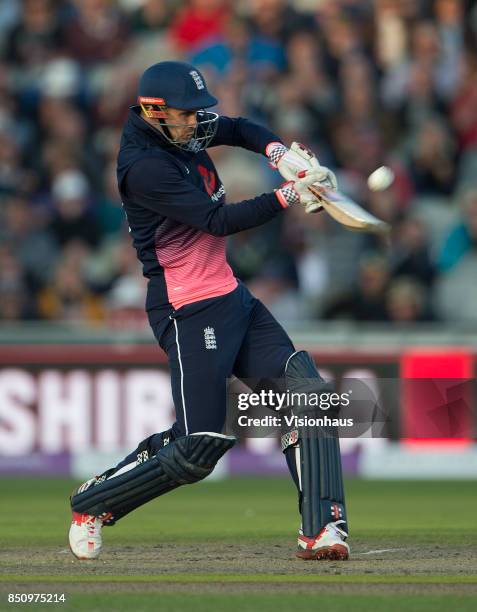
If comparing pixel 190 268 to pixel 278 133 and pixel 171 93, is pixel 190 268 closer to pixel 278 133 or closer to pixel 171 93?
pixel 171 93

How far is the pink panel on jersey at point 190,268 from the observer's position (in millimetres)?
6852

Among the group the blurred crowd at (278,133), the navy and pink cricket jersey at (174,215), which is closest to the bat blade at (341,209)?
the navy and pink cricket jersey at (174,215)

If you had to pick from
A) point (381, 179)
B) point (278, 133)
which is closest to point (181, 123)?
point (381, 179)

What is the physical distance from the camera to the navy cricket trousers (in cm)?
670

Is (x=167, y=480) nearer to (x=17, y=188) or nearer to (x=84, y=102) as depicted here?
(x=17, y=188)

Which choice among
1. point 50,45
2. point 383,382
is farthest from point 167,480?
point 50,45

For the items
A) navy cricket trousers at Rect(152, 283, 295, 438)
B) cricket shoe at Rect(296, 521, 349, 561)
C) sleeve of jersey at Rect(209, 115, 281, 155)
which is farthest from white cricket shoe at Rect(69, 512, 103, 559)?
sleeve of jersey at Rect(209, 115, 281, 155)

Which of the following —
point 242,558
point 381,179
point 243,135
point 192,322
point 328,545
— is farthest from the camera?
point 243,135

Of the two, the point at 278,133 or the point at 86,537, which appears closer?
the point at 86,537

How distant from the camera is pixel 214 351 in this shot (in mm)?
6766

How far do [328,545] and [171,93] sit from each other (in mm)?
2174

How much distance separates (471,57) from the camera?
14797 millimetres

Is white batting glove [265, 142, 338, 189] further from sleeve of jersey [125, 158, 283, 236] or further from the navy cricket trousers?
the navy cricket trousers

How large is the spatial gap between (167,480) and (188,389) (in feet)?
1.43
